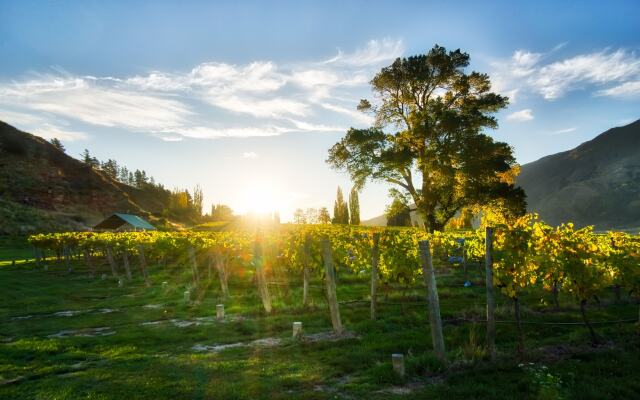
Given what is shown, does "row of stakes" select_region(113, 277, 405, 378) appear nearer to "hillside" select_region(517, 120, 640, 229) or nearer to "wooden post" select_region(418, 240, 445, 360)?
"wooden post" select_region(418, 240, 445, 360)

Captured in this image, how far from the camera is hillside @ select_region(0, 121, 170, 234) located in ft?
302

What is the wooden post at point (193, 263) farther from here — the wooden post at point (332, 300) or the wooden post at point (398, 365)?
the wooden post at point (398, 365)

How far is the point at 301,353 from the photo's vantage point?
33.9 ft

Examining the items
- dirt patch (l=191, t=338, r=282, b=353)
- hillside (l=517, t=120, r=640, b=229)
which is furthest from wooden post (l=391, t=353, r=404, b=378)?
hillside (l=517, t=120, r=640, b=229)

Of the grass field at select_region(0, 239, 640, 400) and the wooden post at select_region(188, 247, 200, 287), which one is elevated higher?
the wooden post at select_region(188, 247, 200, 287)

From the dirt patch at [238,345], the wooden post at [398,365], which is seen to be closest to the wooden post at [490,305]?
the wooden post at [398,365]

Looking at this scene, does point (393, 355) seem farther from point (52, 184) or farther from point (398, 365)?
point (52, 184)

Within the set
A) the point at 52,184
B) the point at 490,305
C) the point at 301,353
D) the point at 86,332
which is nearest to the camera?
the point at 490,305

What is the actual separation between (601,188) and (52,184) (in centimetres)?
19344

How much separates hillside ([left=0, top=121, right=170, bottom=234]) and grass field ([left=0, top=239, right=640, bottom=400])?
72207 mm

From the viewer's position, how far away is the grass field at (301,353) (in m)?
7.72

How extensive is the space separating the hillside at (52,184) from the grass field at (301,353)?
72.2 meters

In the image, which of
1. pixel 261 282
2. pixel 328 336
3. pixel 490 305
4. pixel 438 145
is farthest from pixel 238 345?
pixel 438 145

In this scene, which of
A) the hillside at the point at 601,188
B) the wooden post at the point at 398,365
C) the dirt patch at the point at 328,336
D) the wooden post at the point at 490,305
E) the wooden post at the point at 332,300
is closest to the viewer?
the wooden post at the point at 398,365
